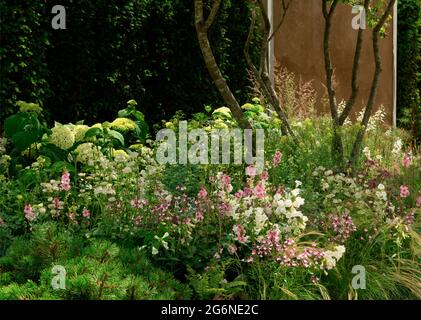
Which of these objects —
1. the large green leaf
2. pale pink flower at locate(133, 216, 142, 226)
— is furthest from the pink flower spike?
the large green leaf

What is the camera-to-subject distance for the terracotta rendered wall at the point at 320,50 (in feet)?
36.2

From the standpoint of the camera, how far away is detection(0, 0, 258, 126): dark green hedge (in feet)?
22.5

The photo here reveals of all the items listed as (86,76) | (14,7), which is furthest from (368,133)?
(14,7)

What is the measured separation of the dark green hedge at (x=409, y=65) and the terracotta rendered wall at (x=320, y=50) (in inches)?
15.5

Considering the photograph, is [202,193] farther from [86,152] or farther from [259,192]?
[86,152]

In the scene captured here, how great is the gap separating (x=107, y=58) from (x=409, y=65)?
7.46m

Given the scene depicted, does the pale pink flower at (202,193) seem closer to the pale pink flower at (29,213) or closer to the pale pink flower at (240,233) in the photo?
the pale pink flower at (240,233)

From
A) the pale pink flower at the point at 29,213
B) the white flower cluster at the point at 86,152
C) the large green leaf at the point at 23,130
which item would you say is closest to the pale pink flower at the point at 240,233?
the pale pink flower at the point at 29,213

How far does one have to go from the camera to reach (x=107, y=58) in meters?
7.64

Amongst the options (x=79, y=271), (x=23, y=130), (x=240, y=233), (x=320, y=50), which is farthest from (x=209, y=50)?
(x=320, y=50)

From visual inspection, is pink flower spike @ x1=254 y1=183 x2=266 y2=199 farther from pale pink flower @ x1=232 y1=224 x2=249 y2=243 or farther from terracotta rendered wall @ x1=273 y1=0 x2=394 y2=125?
terracotta rendered wall @ x1=273 y1=0 x2=394 y2=125
